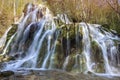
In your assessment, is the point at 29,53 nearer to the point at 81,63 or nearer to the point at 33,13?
the point at 81,63

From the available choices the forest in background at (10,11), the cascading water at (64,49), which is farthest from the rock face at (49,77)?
the forest in background at (10,11)

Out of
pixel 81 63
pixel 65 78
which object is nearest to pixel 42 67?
pixel 81 63

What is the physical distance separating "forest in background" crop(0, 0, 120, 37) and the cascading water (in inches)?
74.9

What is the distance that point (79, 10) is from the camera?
575 inches

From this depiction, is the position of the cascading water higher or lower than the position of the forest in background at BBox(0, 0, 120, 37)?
lower

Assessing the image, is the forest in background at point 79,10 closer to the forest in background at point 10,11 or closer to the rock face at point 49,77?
the forest in background at point 10,11

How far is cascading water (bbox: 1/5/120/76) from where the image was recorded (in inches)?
370

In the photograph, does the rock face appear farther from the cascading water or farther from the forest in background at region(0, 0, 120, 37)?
the forest in background at region(0, 0, 120, 37)

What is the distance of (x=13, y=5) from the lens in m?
15.3

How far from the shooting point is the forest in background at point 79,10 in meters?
13.8

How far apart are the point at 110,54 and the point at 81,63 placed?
4.90 feet

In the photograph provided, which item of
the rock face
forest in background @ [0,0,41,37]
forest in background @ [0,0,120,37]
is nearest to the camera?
the rock face

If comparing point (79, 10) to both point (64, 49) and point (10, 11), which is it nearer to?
point (10, 11)

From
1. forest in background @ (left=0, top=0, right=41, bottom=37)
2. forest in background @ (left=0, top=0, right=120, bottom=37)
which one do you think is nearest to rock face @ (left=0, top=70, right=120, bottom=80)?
forest in background @ (left=0, top=0, right=120, bottom=37)
